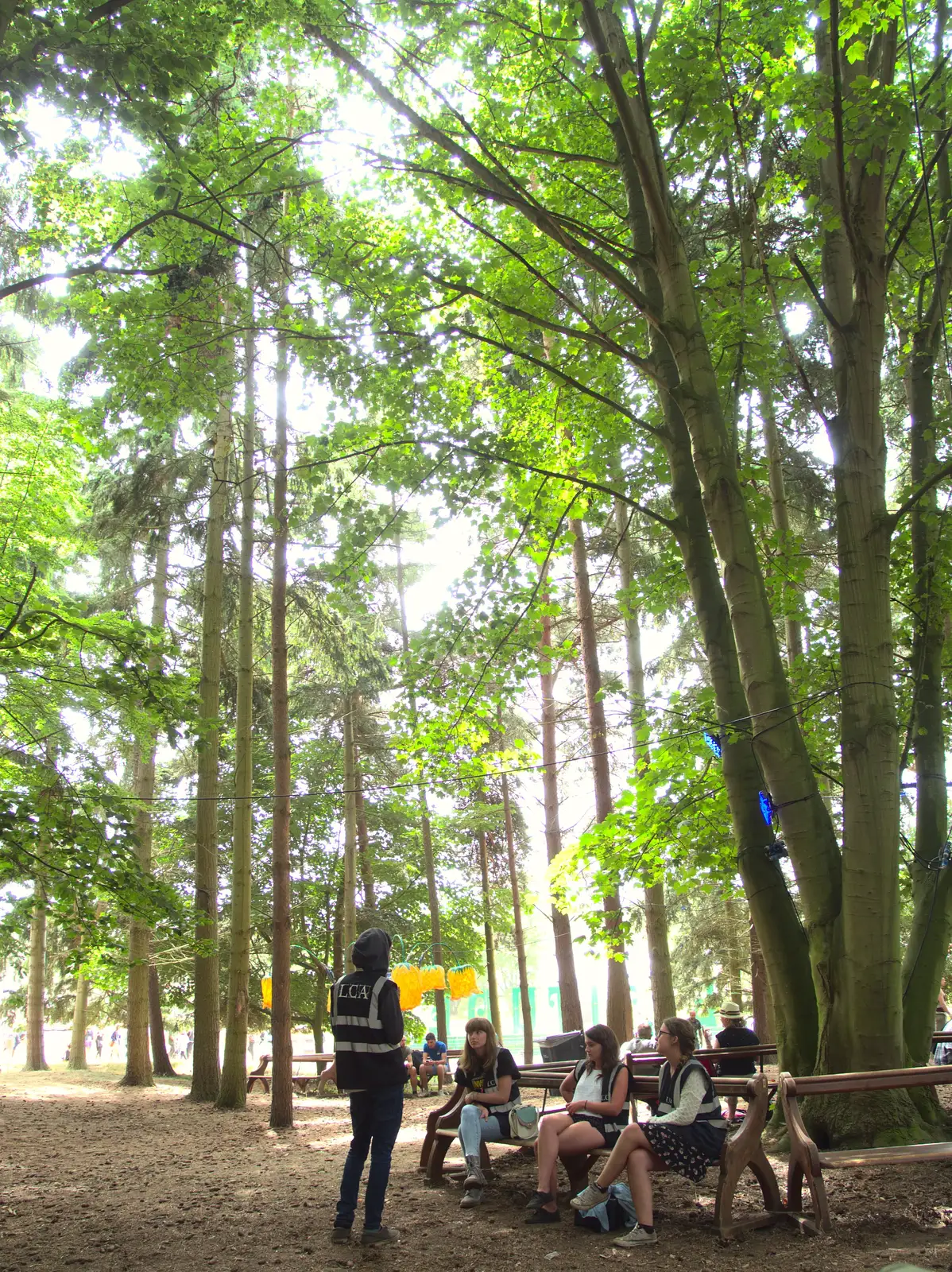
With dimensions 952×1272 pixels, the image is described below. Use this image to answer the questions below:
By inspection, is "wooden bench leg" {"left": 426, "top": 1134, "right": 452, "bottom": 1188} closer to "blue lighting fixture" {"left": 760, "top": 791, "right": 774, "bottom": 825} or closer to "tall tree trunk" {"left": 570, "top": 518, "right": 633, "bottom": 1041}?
"blue lighting fixture" {"left": 760, "top": 791, "right": 774, "bottom": 825}

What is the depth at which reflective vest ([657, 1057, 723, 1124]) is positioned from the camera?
4.71 metres

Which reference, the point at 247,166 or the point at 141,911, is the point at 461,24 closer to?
the point at 247,166

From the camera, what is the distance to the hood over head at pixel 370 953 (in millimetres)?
4848

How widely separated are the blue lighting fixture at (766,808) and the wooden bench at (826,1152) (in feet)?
6.80

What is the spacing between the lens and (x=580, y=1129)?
5.05 metres

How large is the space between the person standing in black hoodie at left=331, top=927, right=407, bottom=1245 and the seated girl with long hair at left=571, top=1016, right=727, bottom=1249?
40.6 inches

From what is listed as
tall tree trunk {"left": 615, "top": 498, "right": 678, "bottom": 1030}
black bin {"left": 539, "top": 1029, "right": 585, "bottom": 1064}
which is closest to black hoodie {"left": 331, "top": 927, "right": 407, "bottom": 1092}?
tall tree trunk {"left": 615, "top": 498, "right": 678, "bottom": 1030}

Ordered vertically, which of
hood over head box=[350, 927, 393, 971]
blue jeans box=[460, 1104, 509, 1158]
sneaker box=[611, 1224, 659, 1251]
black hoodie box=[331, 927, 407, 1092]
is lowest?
sneaker box=[611, 1224, 659, 1251]

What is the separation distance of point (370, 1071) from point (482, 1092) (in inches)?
53.4

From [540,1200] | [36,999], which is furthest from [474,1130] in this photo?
[36,999]

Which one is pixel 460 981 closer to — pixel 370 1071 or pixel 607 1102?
pixel 607 1102

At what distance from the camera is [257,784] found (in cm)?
2177

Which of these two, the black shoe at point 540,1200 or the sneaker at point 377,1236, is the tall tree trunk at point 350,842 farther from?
the sneaker at point 377,1236

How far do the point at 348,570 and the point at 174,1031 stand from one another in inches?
806
